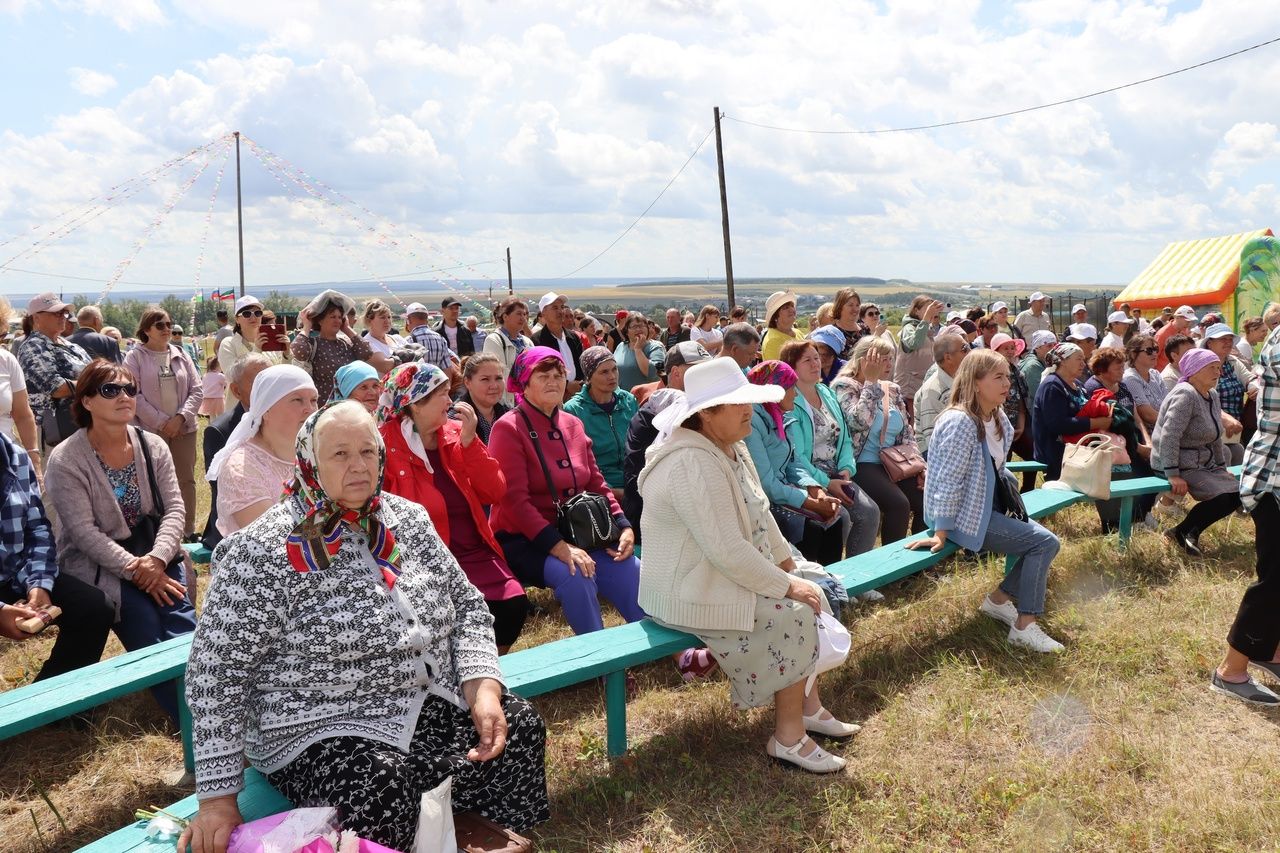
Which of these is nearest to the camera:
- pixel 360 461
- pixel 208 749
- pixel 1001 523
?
pixel 208 749

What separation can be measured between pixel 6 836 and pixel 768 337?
A: 6.03 metres

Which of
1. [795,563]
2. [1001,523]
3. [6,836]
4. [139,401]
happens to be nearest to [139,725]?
[6,836]

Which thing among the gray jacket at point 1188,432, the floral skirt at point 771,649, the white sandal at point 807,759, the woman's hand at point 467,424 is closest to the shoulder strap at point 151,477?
the woman's hand at point 467,424

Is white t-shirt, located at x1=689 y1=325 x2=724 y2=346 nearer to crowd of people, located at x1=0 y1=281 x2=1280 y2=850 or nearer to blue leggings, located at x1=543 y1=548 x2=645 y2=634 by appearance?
crowd of people, located at x1=0 y1=281 x2=1280 y2=850

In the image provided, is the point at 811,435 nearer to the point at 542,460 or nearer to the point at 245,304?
the point at 542,460

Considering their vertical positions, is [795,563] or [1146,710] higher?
[795,563]

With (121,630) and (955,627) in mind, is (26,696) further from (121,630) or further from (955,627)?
(955,627)

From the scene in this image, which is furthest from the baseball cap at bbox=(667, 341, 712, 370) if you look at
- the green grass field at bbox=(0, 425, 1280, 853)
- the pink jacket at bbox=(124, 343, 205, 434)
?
the pink jacket at bbox=(124, 343, 205, 434)

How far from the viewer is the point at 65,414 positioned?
6496 millimetres

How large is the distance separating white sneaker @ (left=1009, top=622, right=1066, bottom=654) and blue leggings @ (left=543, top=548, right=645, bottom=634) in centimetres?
174

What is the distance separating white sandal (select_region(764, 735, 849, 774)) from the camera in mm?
3258

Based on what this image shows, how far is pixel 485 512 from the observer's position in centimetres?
447

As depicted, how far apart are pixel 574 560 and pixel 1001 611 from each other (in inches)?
83.4

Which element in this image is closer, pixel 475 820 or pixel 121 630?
pixel 475 820
